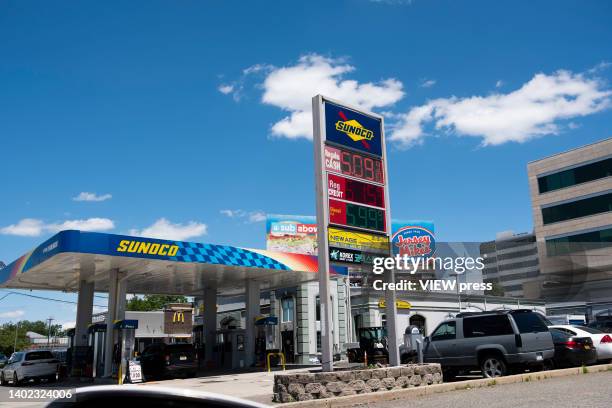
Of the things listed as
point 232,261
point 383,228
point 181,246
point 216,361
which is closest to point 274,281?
point 216,361

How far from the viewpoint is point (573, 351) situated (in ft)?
55.8

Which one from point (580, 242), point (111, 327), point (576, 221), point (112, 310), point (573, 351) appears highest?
point (576, 221)

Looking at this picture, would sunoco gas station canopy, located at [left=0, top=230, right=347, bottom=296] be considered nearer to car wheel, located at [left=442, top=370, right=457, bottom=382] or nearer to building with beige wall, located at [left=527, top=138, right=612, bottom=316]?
car wheel, located at [left=442, top=370, right=457, bottom=382]

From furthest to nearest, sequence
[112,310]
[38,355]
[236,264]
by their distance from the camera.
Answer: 1. [112,310]
2. [236,264]
3. [38,355]

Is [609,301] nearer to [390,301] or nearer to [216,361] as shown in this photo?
[216,361]

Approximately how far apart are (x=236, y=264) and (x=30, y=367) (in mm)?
10118

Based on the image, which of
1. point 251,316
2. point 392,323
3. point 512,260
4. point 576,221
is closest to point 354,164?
point 392,323

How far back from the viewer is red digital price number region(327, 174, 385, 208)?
16.2 metres

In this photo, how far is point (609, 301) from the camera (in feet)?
159

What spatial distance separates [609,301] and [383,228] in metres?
39.6

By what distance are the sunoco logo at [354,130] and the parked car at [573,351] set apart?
27.3ft

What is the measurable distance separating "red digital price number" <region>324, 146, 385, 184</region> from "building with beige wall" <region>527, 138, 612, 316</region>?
38.1m

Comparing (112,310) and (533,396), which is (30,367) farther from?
(533,396)

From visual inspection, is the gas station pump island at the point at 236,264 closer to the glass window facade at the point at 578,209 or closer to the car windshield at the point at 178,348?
the car windshield at the point at 178,348
